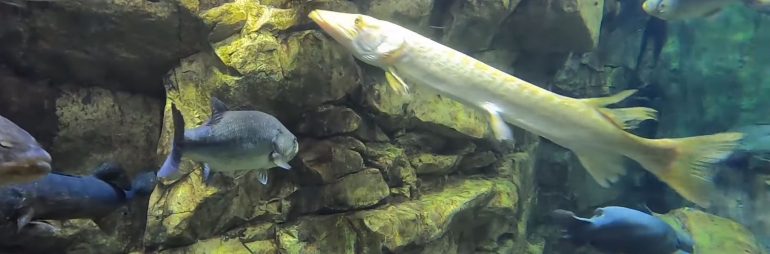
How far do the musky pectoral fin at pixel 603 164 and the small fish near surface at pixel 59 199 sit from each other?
2.54 m

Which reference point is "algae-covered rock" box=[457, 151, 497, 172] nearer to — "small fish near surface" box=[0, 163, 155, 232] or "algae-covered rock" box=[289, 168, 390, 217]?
"algae-covered rock" box=[289, 168, 390, 217]

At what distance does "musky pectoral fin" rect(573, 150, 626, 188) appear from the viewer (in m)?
2.95

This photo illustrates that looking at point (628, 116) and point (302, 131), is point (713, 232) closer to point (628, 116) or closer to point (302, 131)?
point (628, 116)

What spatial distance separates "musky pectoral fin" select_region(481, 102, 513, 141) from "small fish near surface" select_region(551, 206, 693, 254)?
193 centimetres

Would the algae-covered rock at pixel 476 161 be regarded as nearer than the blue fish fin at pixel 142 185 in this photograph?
No

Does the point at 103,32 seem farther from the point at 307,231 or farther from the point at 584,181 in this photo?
the point at 584,181

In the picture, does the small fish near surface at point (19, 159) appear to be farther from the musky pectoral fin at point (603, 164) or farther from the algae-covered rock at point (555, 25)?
the algae-covered rock at point (555, 25)

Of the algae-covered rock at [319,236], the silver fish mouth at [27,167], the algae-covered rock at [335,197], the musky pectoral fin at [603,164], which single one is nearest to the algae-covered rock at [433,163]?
the algae-covered rock at [335,197]

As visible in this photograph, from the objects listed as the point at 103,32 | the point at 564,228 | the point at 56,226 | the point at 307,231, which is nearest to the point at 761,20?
the point at 564,228

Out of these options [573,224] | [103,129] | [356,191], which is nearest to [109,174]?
[103,129]

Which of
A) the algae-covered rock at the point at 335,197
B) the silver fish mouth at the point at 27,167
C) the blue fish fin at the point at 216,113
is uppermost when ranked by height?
the silver fish mouth at the point at 27,167

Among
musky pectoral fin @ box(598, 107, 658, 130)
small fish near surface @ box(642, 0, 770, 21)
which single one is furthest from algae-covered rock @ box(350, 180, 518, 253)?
small fish near surface @ box(642, 0, 770, 21)

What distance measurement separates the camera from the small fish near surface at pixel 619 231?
4531 millimetres

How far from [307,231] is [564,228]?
230 cm
